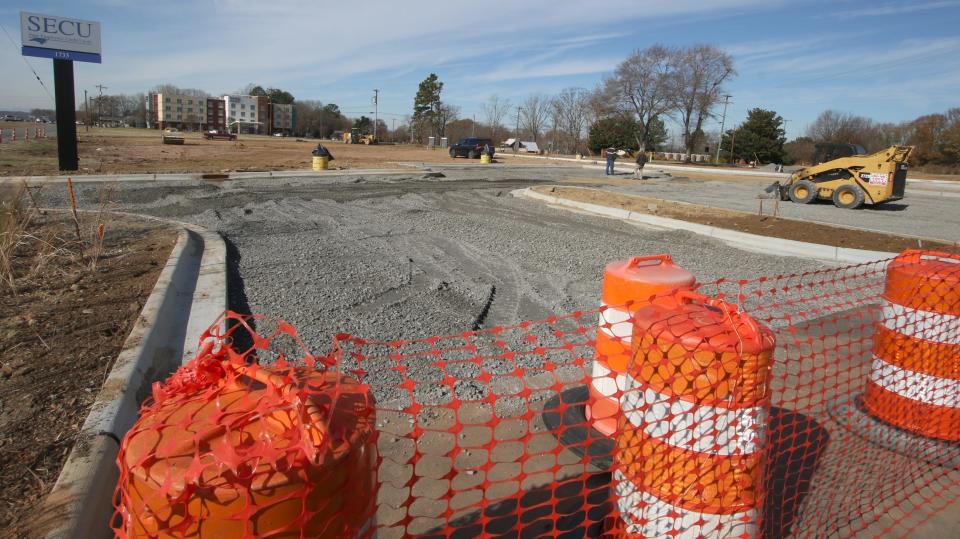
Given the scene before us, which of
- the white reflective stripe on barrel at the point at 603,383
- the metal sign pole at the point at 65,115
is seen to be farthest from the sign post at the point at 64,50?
the white reflective stripe on barrel at the point at 603,383

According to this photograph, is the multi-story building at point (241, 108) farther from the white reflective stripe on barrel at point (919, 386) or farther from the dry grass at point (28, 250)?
the white reflective stripe on barrel at point (919, 386)

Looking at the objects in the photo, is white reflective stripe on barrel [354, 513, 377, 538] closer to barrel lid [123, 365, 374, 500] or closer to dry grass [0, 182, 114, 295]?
barrel lid [123, 365, 374, 500]

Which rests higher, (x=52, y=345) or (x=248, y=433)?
(x=248, y=433)

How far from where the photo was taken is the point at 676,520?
2541mm

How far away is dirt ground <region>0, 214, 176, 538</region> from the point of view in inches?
113

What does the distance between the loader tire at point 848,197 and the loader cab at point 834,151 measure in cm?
220

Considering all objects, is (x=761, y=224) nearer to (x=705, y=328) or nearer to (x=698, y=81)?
(x=705, y=328)

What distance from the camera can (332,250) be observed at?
8867 mm

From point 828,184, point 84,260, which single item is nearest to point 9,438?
point 84,260

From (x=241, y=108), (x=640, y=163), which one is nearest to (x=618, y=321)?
(x=640, y=163)

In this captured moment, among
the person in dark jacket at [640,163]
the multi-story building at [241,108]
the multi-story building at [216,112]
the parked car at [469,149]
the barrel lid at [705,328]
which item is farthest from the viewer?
the multi-story building at [241,108]

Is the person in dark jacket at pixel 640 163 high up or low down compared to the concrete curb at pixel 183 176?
up

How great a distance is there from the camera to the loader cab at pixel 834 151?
19547mm

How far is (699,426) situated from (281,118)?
433 feet
